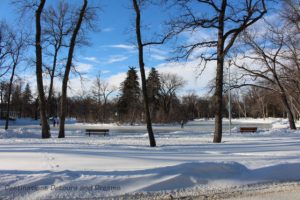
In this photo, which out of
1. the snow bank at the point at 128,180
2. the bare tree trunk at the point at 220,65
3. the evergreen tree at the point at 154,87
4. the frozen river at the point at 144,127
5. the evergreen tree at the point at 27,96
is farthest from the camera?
the evergreen tree at the point at 27,96

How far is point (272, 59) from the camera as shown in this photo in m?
41.2

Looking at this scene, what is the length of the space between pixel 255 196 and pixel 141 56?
42.4 feet

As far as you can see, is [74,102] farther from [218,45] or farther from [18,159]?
[18,159]

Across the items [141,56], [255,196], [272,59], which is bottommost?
[255,196]

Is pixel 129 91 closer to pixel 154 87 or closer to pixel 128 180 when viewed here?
pixel 154 87

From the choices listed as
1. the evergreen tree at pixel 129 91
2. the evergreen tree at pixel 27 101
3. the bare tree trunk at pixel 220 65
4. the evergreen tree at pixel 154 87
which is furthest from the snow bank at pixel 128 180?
the evergreen tree at pixel 27 101

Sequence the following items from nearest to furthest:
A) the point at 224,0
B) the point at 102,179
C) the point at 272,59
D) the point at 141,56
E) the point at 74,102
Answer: the point at 102,179, the point at 141,56, the point at 224,0, the point at 272,59, the point at 74,102

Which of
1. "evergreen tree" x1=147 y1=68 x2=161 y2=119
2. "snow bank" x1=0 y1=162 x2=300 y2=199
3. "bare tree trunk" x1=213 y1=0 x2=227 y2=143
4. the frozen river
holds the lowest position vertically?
"snow bank" x1=0 y1=162 x2=300 y2=199

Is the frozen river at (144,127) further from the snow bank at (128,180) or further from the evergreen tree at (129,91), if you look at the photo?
the snow bank at (128,180)

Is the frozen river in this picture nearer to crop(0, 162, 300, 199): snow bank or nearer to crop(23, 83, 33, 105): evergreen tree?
crop(0, 162, 300, 199): snow bank

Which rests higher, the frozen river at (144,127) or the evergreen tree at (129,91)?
the evergreen tree at (129,91)

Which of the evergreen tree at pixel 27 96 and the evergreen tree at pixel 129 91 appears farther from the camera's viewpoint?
the evergreen tree at pixel 27 96

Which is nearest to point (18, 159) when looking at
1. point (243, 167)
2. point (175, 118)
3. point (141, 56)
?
point (243, 167)

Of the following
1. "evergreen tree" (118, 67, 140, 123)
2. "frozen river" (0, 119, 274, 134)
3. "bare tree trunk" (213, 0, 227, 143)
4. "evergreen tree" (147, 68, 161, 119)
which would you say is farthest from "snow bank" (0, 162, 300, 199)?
"evergreen tree" (147, 68, 161, 119)
